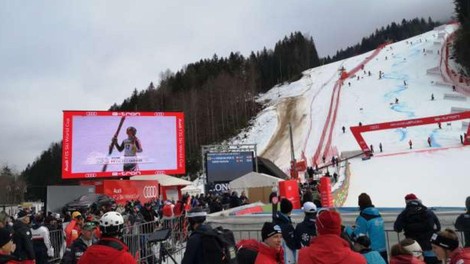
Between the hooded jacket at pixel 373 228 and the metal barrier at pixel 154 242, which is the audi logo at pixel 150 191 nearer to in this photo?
the metal barrier at pixel 154 242

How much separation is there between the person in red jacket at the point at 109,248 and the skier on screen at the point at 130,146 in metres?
24.9

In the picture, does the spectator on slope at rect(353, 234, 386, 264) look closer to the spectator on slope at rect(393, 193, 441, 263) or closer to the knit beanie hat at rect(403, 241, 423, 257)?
the knit beanie hat at rect(403, 241, 423, 257)

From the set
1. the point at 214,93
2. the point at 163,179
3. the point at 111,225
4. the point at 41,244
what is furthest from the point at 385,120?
the point at 111,225

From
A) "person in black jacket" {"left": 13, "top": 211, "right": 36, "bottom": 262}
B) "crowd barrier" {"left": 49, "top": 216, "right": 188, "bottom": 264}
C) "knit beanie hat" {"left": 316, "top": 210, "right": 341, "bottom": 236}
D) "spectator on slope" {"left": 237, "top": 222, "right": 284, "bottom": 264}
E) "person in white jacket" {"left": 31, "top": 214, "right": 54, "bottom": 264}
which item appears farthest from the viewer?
"crowd barrier" {"left": 49, "top": 216, "right": 188, "bottom": 264}

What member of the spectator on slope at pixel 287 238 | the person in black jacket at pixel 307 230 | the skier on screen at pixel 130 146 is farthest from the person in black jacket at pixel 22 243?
the skier on screen at pixel 130 146

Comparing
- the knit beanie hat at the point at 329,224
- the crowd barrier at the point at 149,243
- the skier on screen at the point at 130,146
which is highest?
the skier on screen at the point at 130,146

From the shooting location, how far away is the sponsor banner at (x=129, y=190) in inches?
999

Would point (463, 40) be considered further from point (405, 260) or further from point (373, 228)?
point (405, 260)

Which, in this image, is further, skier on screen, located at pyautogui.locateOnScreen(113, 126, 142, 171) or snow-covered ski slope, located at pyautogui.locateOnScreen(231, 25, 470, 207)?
skier on screen, located at pyautogui.locateOnScreen(113, 126, 142, 171)

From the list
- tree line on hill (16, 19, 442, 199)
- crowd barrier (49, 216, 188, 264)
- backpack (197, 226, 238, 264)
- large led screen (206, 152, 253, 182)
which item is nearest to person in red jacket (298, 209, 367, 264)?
backpack (197, 226, 238, 264)

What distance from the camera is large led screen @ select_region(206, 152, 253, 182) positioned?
31.5 m

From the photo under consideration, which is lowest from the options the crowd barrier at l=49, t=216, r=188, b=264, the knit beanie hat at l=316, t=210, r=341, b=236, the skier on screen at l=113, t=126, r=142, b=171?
the crowd barrier at l=49, t=216, r=188, b=264

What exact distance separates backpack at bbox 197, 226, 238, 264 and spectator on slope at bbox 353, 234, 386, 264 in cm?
132

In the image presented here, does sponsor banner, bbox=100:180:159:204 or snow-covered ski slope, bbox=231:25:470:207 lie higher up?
snow-covered ski slope, bbox=231:25:470:207
